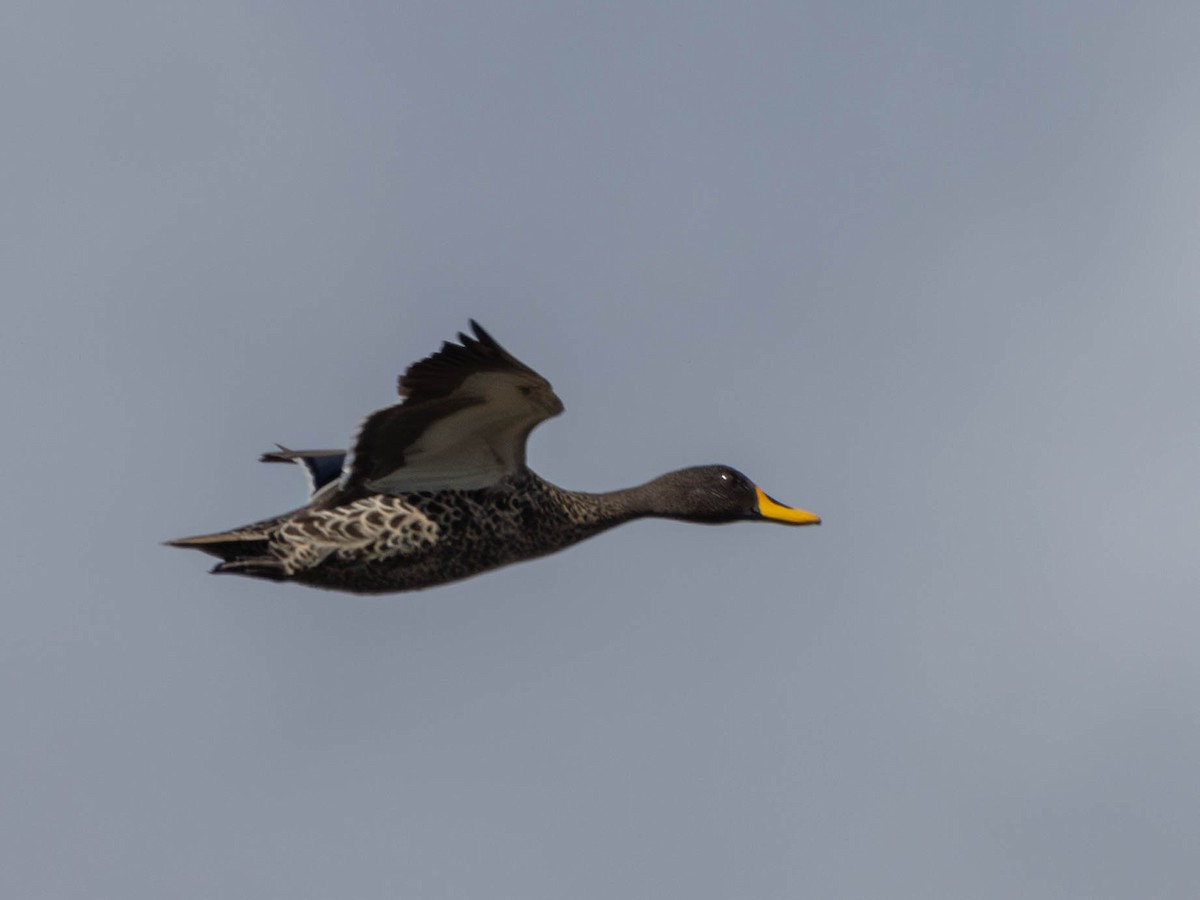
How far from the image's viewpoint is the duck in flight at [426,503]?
1822cm

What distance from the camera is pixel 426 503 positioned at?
62.2ft

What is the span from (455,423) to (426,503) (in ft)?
2.84

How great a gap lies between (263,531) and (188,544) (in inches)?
24.5

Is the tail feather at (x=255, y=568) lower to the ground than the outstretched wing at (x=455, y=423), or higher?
lower

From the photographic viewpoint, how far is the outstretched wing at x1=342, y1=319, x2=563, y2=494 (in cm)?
1783

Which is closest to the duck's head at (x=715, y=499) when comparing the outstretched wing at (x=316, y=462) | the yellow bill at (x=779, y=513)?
the yellow bill at (x=779, y=513)

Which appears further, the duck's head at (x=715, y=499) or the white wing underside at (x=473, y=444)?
the duck's head at (x=715, y=499)

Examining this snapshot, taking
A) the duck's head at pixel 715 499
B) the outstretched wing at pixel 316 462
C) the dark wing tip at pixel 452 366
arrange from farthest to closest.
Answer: the duck's head at pixel 715 499 < the outstretched wing at pixel 316 462 < the dark wing tip at pixel 452 366

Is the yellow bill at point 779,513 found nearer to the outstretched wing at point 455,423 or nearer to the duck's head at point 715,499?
the duck's head at point 715,499

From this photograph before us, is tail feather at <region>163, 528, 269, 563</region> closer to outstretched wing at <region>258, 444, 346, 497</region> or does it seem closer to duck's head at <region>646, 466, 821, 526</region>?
outstretched wing at <region>258, 444, 346, 497</region>

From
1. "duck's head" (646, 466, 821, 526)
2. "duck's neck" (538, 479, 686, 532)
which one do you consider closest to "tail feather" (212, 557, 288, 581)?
"duck's neck" (538, 479, 686, 532)

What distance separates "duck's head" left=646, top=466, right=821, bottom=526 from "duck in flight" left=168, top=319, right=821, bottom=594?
127cm

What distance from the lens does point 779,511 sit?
2097 centimetres

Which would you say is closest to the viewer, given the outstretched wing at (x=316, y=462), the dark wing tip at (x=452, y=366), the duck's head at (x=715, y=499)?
the dark wing tip at (x=452, y=366)
